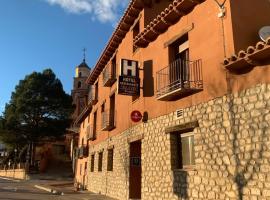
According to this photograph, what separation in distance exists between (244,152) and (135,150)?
25.3 feet

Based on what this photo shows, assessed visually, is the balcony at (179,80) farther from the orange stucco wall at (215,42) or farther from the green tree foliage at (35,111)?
the green tree foliage at (35,111)

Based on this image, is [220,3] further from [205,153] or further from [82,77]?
[82,77]

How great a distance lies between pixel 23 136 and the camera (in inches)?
1692

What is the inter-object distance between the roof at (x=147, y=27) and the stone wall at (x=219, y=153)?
3398mm

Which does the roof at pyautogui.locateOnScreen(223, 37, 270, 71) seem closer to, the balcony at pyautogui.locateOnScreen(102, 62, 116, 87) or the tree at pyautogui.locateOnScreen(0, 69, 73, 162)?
the balcony at pyautogui.locateOnScreen(102, 62, 116, 87)

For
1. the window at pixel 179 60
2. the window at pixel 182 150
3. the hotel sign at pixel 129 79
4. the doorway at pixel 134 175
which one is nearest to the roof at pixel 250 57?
the window at pixel 179 60

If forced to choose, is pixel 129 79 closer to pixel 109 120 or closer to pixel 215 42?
pixel 215 42

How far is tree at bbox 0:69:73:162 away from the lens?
4272 centimetres

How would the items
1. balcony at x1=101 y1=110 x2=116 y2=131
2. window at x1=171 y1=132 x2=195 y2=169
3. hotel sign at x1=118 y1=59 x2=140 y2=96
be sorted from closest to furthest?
window at x1=171 y1=132 x2=195 y2=169, hotel sign at x1=118 y1=59 x2=140 y2=96, balcony at x1=101 y1=110 x2=116 y2=131

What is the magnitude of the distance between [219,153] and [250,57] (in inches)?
105

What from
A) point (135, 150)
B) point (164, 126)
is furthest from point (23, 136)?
point (164, 126)

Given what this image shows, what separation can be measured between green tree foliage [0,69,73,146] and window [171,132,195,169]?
34.5 meters

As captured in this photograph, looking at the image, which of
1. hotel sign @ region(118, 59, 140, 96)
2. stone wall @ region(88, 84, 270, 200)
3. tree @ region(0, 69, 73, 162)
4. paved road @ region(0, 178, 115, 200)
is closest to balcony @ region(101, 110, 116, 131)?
paved road @ region(0, 178, 115, 200)

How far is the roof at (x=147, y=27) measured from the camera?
11266 millimetres
